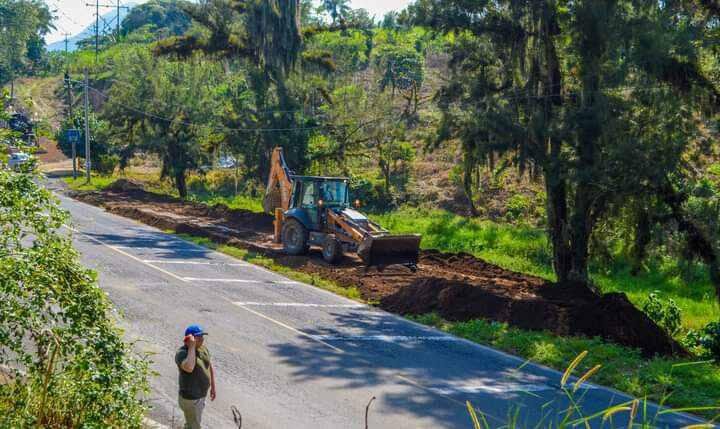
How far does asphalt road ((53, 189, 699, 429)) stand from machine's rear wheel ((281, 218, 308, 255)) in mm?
3249

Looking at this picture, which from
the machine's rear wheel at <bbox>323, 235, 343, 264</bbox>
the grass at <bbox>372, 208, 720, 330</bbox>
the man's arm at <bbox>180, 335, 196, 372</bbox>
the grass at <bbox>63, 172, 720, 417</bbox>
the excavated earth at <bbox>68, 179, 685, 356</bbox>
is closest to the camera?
the man's arm at <bbox>180, 335, 196, 372</bbox>

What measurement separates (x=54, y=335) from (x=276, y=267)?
1662 centimetres

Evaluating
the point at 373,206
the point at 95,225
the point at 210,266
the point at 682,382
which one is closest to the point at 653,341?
the point at 682,382

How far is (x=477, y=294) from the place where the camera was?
19656 millimetres

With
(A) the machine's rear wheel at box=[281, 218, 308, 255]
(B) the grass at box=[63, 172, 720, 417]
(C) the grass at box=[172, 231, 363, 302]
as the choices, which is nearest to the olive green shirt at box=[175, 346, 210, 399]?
(B) the grass at box=[63, 172, 720, 417]

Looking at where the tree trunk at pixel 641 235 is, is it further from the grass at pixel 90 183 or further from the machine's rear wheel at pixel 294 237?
the grass at pixel 90 183

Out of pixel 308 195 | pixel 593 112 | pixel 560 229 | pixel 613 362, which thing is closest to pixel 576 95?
pixel 593 112

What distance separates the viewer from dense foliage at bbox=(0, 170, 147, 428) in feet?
26.6

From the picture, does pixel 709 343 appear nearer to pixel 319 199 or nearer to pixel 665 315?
pixel 665 315

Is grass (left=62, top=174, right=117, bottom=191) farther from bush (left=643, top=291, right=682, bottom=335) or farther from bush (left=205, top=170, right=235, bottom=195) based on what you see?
bush (left=643, top=291, right=682, bottom=335)

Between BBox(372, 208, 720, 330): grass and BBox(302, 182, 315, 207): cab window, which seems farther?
BBox(302, 182, 315, 207): cab window

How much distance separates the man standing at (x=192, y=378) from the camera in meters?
9.19

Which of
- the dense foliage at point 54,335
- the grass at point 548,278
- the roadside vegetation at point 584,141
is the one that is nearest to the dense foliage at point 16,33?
the grass at point 548,278

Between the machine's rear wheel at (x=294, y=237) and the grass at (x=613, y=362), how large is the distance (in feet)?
28.3
